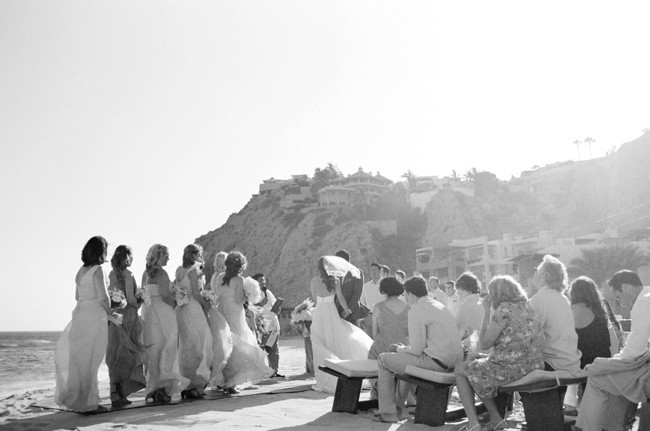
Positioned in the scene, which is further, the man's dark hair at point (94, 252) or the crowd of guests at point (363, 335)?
the man's dark hair at point (94, 252)

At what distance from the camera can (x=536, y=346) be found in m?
5.82

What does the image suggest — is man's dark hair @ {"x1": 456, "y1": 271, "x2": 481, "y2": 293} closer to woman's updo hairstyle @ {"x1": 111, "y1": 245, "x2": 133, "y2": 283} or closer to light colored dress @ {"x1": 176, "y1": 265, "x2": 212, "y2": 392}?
light colored dress @ {"x1": 176, "y1": 265, "x2": 212, "y2": 392}

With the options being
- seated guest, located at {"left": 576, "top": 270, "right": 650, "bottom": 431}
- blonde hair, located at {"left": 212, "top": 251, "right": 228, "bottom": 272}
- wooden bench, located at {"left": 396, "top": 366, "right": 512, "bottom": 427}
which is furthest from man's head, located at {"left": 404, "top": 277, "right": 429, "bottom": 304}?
blonde hair, located at {"left": 212, "top": 251, "right": 228, "bottom": 272}

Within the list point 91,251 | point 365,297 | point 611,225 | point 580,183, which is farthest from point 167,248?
point 580,183

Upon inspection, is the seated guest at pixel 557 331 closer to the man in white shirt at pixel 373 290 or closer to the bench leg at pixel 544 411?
the bench leg at pixel 544 411

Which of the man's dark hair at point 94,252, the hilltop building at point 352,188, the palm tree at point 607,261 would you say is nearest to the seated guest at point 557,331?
the man's dark hair at point 94,252

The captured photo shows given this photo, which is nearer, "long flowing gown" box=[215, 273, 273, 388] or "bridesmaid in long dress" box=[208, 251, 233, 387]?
"bridesmaid in long dress" box=[208, 251, 233, 387]

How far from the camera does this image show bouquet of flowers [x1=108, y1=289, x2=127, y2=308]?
25.7 ft

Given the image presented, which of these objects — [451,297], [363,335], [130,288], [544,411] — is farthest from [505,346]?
[451,297]

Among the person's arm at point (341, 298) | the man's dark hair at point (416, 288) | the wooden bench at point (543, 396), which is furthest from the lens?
the person's arm at point (341, 298)

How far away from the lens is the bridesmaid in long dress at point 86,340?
7457 mm

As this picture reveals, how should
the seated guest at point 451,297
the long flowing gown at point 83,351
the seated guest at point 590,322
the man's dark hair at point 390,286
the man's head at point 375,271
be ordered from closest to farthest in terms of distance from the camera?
the seated guest at point 590,322 → the long flowing gown at point 83,351 → the man's dark hair at point 390,286 → the man's head at point 375,271 → the seated guest at point 451,297

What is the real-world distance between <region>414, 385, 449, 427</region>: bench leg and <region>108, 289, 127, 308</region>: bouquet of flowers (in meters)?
3.88

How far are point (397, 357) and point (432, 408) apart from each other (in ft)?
2.05
